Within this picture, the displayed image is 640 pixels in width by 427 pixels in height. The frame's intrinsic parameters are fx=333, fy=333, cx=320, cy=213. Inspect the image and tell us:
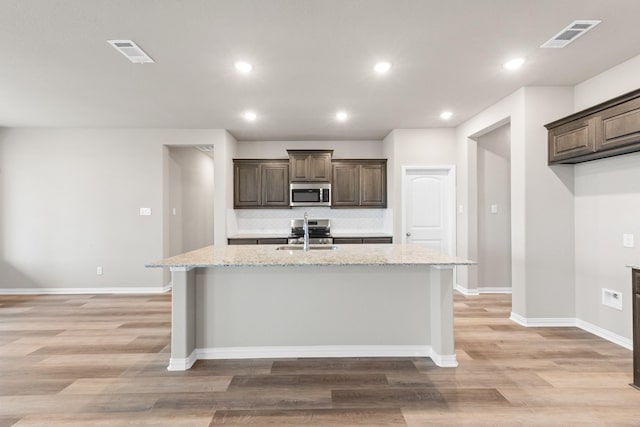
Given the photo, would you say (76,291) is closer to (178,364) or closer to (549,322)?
(178,364)

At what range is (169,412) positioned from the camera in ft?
6.84

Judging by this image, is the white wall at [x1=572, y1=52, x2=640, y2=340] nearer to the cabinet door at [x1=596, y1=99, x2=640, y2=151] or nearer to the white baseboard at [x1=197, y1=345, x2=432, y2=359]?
the cabinet door at [x1=596, y1=99, x2=640, y2=151]

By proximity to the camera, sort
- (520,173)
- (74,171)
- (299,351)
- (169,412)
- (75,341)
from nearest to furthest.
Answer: (169,412), (299,351), (75,341), (520,173), (74,171)

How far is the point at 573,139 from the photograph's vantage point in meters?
3.20

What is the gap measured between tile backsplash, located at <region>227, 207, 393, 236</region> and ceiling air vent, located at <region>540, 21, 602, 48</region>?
11.9ft

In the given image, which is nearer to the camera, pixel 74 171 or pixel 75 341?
pixel 75 341

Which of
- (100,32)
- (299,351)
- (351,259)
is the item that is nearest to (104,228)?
(100,32)

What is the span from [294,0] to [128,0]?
1.04 metres

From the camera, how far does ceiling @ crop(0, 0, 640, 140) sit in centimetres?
221

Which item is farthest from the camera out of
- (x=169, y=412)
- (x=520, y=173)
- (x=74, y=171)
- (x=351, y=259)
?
(x=74, y=171)

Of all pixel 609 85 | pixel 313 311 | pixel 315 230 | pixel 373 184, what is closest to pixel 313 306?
pixel 313 311

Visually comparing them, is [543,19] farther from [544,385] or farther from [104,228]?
[104,228]

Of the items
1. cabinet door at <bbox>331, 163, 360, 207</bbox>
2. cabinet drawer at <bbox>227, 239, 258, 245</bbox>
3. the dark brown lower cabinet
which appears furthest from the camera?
cabinet door at <bbox>331, 163, 360, 207</bbox>

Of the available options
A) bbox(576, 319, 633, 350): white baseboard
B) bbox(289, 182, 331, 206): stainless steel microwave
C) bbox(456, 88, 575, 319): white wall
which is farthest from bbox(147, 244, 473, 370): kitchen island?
bbox(289, 182, 331, 206): stainless steel microwave
